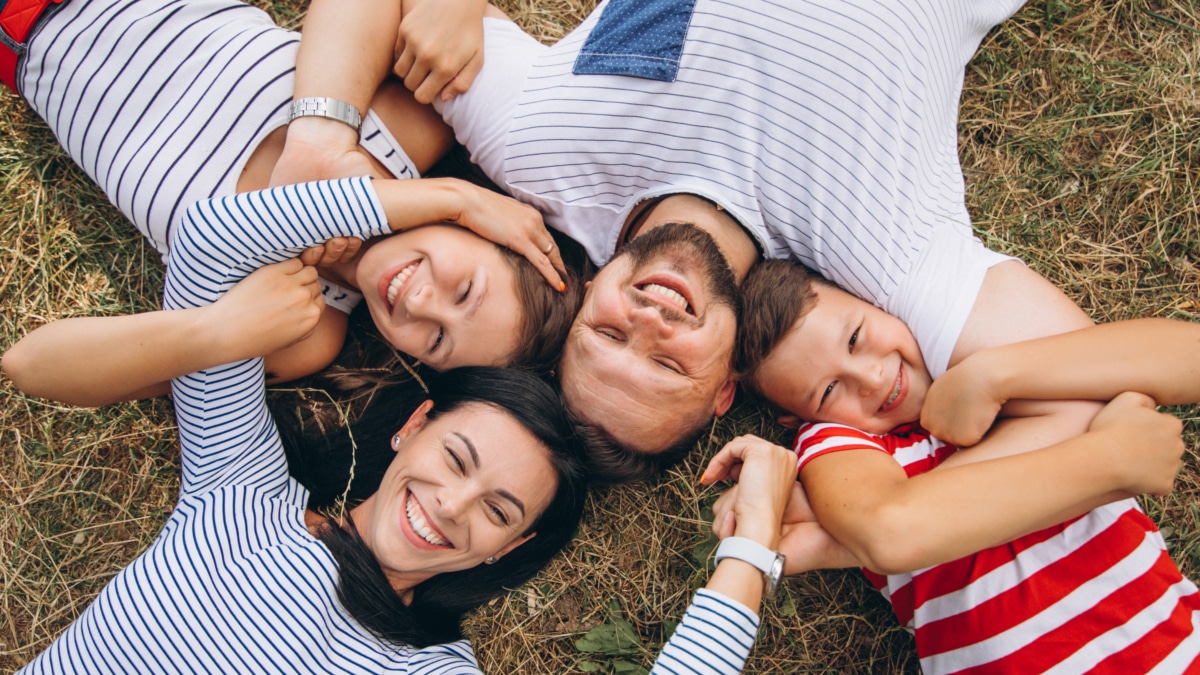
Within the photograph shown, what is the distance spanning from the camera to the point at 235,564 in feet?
9.11

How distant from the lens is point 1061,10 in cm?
353

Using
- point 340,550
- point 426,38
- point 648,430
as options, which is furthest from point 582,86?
point 340,550

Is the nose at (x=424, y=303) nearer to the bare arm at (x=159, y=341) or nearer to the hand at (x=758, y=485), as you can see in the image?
the bare arm at (x=159, y=341)

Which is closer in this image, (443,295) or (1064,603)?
(1064,603)

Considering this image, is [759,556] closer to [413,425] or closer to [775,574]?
[775,574]

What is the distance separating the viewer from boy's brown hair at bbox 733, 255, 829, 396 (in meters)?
2.88

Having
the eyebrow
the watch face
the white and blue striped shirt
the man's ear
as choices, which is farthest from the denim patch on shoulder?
the watch face

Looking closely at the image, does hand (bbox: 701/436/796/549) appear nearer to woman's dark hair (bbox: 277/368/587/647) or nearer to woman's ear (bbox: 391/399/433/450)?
woman's dark hair (bbox: 277/368/587/647)

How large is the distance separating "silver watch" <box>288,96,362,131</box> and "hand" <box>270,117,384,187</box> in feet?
0.07

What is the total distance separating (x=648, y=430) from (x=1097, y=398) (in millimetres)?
1550

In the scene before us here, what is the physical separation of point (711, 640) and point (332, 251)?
191 cm

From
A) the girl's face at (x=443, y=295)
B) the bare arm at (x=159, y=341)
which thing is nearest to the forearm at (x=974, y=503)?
the girl's face at (x=443, y=295)

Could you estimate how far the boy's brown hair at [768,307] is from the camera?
2.88 metres

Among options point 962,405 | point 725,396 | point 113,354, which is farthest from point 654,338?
point 113,354
